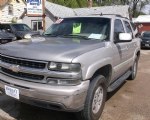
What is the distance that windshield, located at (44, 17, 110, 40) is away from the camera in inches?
220

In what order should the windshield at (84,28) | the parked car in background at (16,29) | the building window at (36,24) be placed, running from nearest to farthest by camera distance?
the windshield at (84,28) < the parked car in background at (16,29) < the building window at (36,24)

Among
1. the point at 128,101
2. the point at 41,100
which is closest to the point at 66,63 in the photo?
the point at 41,100

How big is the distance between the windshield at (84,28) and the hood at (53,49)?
0.37 meters

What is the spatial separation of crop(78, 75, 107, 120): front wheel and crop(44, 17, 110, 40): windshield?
3.37ft

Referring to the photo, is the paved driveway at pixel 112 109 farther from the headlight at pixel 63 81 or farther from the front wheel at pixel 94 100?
the headlight at pixel 63 81

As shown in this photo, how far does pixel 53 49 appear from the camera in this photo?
442 cm

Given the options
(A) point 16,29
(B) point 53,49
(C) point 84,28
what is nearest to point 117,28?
(C) point 84,28

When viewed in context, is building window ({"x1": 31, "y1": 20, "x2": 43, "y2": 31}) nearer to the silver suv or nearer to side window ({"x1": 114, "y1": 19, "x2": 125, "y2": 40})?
side window ({"x1": 114, "y1": 19, "x2": 125, "y2": 40})

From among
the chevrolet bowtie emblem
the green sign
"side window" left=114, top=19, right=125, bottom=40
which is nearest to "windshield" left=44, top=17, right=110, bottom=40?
the green sign

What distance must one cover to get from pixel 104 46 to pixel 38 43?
1176 millimetres

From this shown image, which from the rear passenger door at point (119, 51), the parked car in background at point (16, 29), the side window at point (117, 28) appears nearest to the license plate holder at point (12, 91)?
the rear passenger door at point (119, 51)

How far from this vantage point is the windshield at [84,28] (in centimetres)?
558

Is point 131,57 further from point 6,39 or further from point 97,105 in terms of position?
point 6,39

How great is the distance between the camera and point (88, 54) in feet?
14.6
